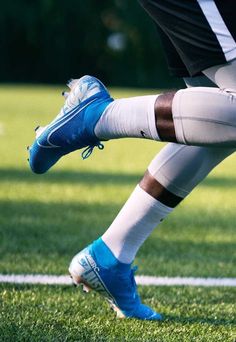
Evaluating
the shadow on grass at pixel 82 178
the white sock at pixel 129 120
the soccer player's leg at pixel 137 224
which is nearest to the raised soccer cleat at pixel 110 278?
the soccer player's leg at pixel 137 224

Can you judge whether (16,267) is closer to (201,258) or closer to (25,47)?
(201,258)

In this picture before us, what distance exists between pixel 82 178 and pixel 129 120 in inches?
210

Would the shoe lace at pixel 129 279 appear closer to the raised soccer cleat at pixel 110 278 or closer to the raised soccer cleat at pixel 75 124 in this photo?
the raised soccer cleat at pixel 110 278

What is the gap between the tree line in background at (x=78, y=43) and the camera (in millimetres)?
35719

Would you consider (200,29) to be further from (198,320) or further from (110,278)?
(198,320)

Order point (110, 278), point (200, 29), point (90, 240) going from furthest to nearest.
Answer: point (90, 240) → point (110, 278) → point (200, 29)

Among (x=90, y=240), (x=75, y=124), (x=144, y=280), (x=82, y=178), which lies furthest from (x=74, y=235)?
(x=82, y=178)

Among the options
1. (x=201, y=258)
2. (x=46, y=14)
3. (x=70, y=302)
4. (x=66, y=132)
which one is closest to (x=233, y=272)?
(x=201, y=258)

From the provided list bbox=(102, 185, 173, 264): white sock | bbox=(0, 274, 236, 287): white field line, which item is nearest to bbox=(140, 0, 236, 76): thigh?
bbox=(102, 185, 173, 264): white sock

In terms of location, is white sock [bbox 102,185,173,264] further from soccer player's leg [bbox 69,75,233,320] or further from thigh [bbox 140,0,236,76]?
thigh [bbox 140,0,236,76]

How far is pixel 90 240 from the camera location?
497cm

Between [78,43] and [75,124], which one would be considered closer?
[75,124]

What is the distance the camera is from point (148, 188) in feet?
10.3

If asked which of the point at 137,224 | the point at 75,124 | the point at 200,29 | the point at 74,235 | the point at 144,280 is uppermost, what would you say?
the point at 200,29
